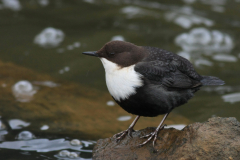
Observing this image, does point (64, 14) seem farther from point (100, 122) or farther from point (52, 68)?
point (100, 122)

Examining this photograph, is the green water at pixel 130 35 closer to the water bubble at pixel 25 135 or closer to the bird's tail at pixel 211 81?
the bird's tail at pixel 211 81

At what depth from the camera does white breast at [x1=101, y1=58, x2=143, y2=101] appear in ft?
11.5

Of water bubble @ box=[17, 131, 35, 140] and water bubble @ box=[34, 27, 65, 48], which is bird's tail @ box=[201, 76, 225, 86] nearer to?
water bubble @ box=[17, 131, 35, 140]

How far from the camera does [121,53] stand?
3713mm

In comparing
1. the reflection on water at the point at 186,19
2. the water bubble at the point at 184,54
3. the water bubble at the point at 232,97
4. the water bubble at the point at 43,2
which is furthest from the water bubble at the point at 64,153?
the water bubble at the point at 43,2

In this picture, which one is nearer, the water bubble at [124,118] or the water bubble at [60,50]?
the water bubble at [124,118]

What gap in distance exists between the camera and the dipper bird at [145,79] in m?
3.53

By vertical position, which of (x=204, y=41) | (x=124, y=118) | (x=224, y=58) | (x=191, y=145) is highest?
(x=204, y=41)

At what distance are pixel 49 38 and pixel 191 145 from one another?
544 cm

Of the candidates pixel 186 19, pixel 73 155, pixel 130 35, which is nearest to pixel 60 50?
pixel 130 35

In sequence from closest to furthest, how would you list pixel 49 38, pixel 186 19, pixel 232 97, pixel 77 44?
pixel 232 97, pixel 77 44, pixel 49 38, pixel 186 19

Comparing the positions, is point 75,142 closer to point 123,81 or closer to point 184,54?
point 123,81

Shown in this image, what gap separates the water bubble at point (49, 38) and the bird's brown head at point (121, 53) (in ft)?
13.6

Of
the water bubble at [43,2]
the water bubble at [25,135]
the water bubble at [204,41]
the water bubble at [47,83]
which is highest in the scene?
the water bubble at [43,2]
